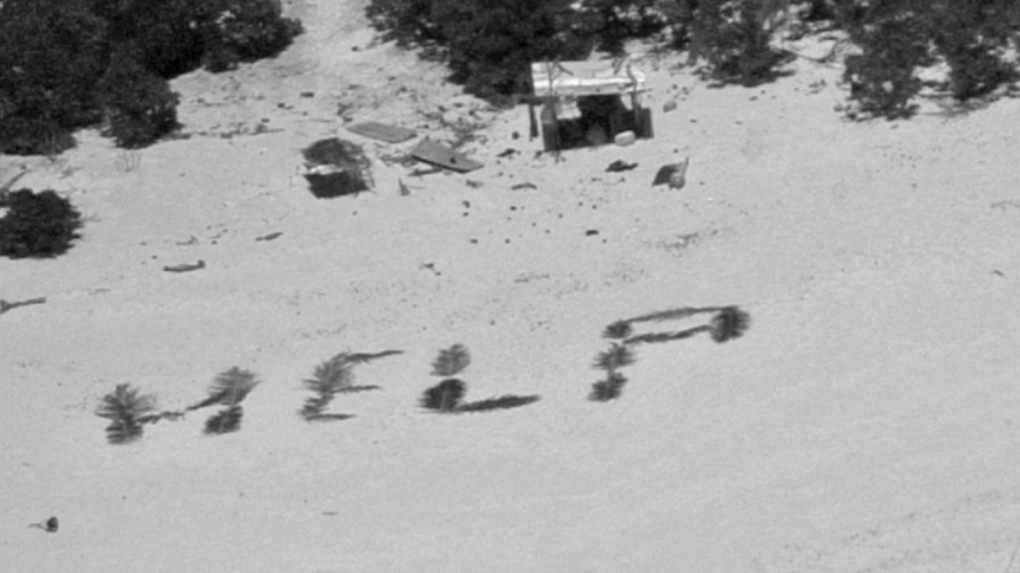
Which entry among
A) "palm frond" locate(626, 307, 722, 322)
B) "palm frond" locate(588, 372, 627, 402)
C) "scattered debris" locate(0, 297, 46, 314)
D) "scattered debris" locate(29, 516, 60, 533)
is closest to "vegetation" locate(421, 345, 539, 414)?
"palm frond" locate(588, 372, 627, 402)

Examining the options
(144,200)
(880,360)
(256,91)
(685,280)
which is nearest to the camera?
(880,360)

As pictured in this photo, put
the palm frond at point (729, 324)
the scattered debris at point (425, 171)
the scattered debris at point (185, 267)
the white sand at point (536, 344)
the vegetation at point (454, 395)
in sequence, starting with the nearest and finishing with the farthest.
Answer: the white sand at point (536, 344) → the vegetation at point (454, 395) → the palm frond at point (729, 324) → the scattered debris at point (185, 267) → the scattered debris at point (425, 171)

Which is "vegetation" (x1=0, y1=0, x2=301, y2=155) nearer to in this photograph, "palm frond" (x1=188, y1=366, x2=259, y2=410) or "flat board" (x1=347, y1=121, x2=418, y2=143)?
"flat board" (x1=347, y1=121, x2=418, y2=143)

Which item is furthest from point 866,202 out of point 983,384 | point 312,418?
point 312,418

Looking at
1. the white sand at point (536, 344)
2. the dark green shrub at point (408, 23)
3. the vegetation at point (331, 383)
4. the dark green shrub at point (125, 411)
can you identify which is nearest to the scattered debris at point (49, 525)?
the white sand at point (536, 344)

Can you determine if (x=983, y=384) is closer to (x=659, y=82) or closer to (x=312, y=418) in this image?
(x=312, y=418)

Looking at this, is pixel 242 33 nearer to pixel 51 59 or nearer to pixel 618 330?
pixel 51 59

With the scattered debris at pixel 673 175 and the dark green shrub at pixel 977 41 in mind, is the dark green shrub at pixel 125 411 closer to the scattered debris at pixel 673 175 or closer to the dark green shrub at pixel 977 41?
the scattered debris at pixel 673 175
